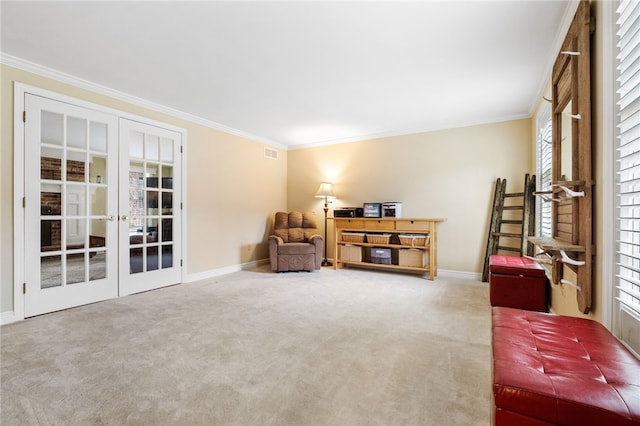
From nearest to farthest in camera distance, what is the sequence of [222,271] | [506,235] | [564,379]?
[564,379] < [506,235] < [222,271]

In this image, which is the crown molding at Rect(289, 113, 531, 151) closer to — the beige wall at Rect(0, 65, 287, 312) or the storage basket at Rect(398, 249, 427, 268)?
the beige wall at Rect(0, 65, 287, 312)

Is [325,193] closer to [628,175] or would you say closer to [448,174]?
[448,174]

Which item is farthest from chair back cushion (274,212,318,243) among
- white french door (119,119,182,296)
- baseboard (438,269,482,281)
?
baseboard (438,269,482,281)

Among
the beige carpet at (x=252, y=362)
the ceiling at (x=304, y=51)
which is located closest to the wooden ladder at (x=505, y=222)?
the ceiling at (x=304, y=51)

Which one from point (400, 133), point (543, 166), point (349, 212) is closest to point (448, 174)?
point (400, 133)

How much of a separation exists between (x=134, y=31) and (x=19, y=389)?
8.03 feet

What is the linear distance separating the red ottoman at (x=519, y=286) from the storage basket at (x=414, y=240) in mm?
1500

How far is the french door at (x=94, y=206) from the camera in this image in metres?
2.82

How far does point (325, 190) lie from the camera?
529 centimetres

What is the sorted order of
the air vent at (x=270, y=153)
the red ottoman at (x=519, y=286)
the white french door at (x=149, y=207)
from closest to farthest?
the red ottoman at (x=519, y=286) < the white french door at (x=149, y=207) < the air vent at (x=270, y=153)

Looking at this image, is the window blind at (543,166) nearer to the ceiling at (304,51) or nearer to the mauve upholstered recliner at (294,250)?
the ceiling at (304,51)

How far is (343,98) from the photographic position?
140 inches

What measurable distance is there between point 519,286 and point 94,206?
4.45 metres

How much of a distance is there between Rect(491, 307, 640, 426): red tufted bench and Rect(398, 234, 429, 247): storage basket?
10.3 feet
